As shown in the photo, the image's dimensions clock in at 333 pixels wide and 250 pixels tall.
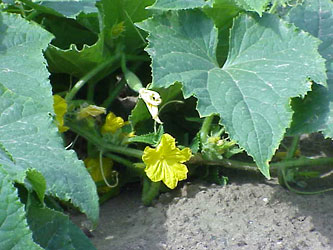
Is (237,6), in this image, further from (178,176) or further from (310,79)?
(178,176)

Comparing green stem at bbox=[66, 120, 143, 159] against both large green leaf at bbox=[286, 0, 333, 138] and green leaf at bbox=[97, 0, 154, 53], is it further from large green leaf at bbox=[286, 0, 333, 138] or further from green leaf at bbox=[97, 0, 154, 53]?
large green leaf at bbox=[286, 0, 333, 138]

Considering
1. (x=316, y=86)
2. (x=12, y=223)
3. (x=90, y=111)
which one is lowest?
(x=90, y=111)

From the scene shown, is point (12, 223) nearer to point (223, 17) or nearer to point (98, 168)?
point (98, 168)

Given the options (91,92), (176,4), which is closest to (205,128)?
(176,4)

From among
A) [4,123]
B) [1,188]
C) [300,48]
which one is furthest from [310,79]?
[1,188]

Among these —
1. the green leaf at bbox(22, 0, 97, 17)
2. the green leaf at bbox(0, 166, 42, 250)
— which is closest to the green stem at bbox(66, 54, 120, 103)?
the green leaf at bbox(22, 0, 97, 17)
